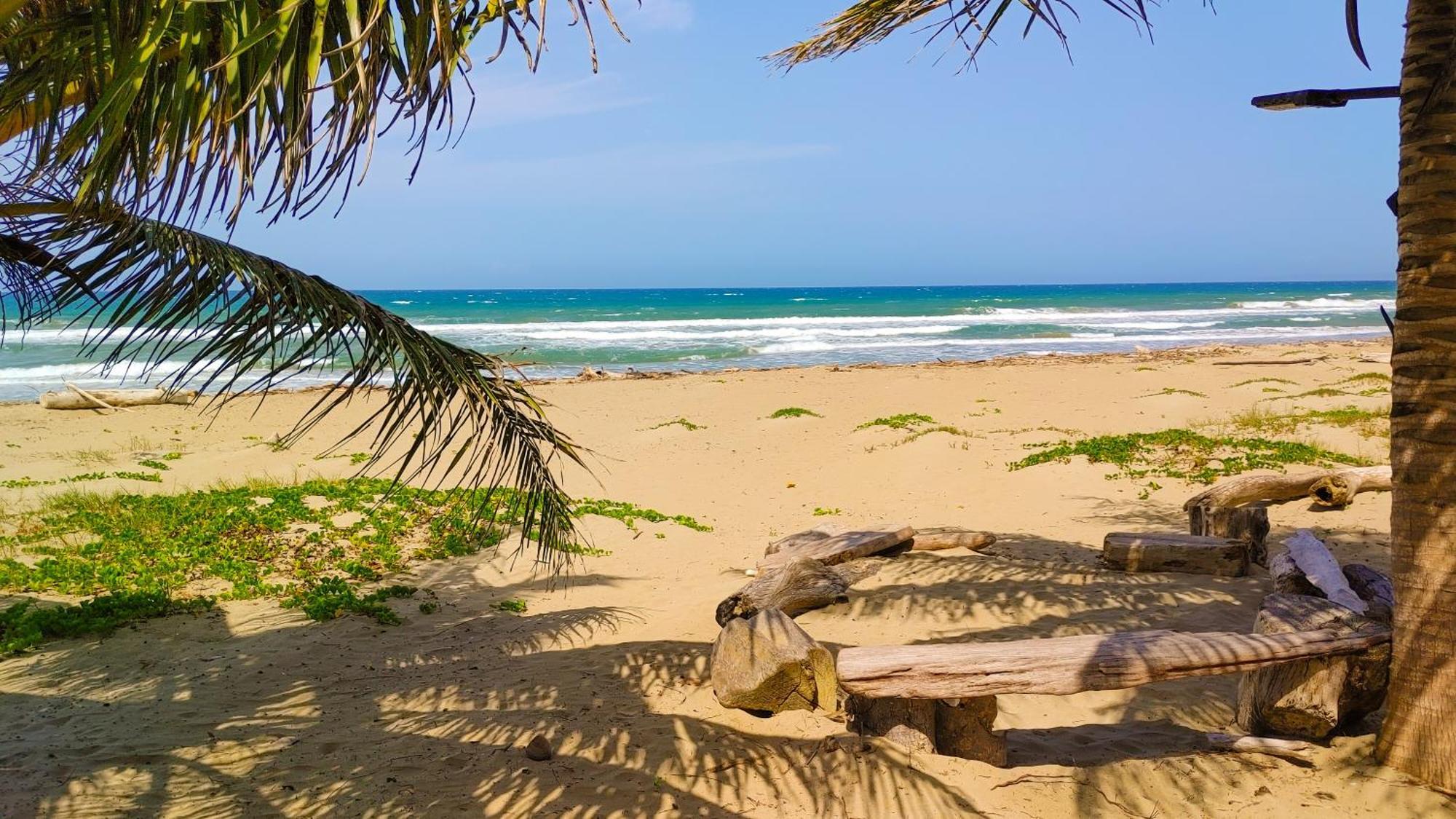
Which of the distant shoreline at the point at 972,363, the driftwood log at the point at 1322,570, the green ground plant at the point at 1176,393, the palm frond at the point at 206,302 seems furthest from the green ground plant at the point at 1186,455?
the distant shoreline at the point at 972,363

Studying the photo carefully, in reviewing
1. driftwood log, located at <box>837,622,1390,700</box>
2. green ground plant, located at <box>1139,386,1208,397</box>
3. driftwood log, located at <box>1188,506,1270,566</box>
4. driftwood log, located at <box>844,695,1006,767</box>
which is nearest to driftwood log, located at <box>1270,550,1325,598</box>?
driftwood log, located at <box>837,622,1390,700</box>

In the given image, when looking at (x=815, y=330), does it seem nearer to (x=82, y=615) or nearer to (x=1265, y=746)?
(x=82, y=615)

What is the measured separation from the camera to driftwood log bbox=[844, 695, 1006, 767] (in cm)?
420

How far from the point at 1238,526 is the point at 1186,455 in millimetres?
3523

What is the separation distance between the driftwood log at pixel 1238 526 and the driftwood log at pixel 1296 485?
1.47 ft

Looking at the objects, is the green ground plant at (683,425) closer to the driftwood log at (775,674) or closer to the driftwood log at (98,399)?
the driftwood log at (98,399)

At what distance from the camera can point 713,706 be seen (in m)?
4.87

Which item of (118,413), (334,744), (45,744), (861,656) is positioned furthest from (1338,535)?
(118,413)

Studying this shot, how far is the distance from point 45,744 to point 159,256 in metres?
2.66

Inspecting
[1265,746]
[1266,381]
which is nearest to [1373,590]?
[1265,746]

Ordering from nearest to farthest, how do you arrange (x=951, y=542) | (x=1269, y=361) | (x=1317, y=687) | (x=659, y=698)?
(x=1317, y=687) < (x=659, y=698) < (x=951, y=542) < (x=1269, y=361)

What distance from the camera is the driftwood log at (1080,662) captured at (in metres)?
3.90

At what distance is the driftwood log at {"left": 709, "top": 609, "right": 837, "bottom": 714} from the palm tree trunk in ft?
7.79

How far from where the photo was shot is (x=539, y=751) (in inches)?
173
